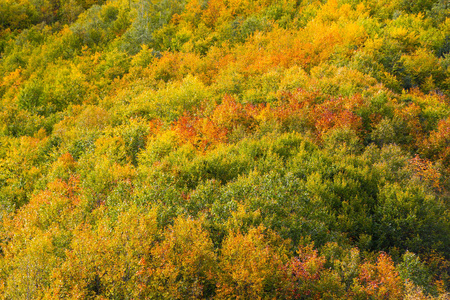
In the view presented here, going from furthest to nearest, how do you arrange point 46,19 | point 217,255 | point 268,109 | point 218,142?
point 46,19
point 268,109
point 218,142
point 217,255

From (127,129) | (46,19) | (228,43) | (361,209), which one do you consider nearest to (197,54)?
(228,43)

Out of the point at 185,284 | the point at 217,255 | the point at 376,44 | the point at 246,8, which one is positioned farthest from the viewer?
the point at 246,8

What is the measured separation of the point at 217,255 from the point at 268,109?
45.9ft

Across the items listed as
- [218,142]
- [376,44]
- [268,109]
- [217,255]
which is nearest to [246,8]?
[376,44]

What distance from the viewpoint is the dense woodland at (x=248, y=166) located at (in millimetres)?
11430

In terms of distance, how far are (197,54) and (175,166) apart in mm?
28325

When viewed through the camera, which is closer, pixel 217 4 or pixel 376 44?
pixel 376 44

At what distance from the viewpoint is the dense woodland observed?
11430mm

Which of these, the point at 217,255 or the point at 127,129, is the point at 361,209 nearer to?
the point at 217,255

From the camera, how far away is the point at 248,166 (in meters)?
18.9

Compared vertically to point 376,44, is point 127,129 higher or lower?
lower

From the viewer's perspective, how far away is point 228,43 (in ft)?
146

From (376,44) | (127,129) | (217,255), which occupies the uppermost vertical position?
(376,44)

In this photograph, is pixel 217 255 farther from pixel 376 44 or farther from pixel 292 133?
pixel 376 44
